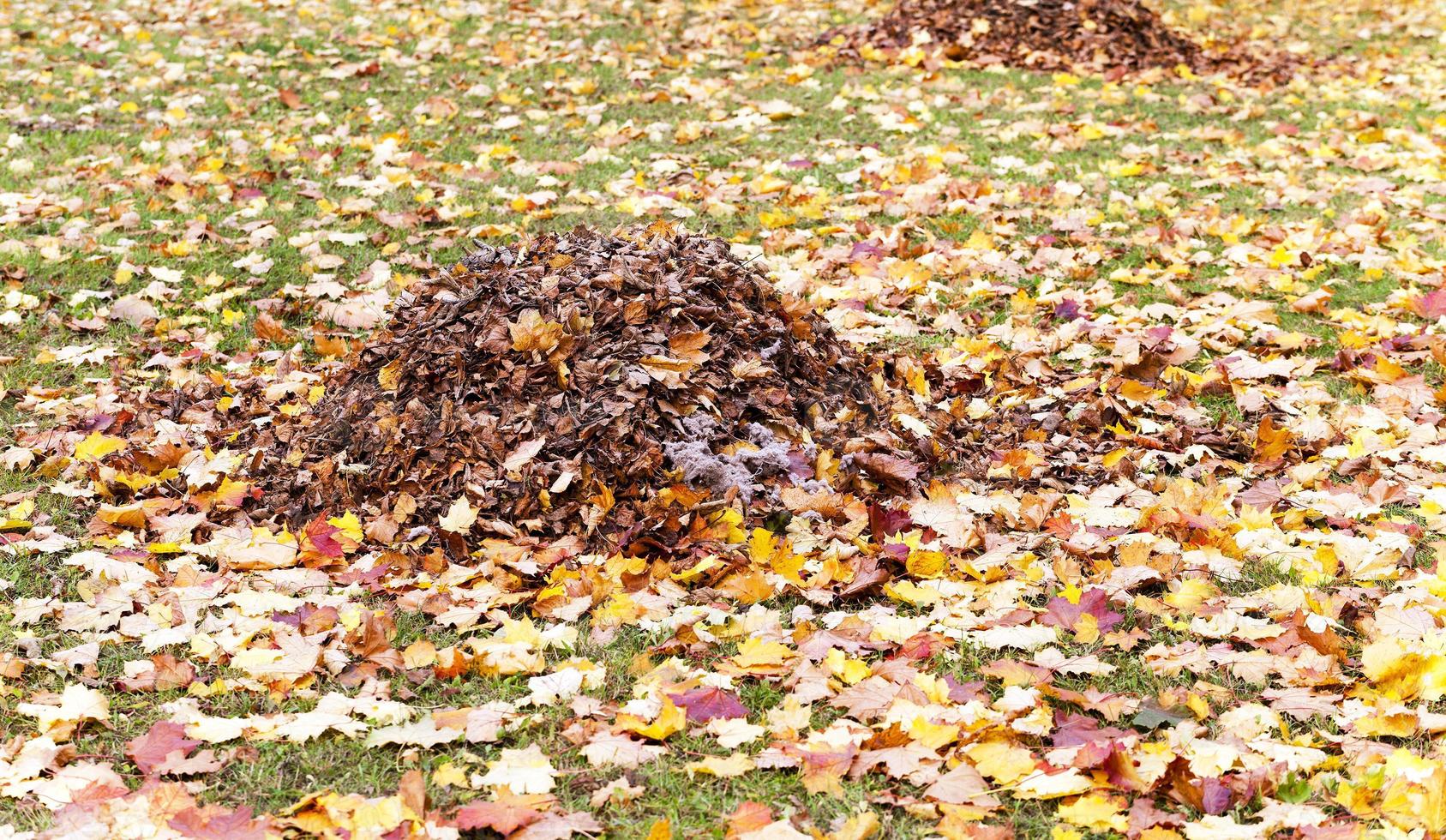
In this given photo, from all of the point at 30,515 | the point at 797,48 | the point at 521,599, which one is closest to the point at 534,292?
the point at 521,599

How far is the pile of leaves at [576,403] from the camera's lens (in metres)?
4.36

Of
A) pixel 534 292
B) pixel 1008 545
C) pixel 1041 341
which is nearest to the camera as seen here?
pixel 1008 545

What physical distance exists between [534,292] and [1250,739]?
9.55 ft

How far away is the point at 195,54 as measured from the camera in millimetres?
10234

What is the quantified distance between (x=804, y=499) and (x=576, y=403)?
0.88m

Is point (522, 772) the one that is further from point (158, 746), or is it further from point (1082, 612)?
point (1082, 612)

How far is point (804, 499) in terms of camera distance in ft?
14.5

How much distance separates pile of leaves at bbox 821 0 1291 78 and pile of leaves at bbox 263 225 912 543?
6061 mm

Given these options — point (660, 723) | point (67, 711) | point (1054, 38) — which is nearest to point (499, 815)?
point (660, 723)

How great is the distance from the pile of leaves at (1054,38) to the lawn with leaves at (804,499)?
0.63 m

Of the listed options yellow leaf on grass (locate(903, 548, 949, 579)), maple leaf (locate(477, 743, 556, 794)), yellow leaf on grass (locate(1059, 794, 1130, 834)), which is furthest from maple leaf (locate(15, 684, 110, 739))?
yellow leaf on grass (locate(1059, 794, 1130, 834))

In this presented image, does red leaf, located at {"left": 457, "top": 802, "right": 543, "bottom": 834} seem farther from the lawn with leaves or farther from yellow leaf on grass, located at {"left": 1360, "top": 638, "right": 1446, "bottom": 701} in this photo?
yellow leaf on grass, located at {"left": 1360, "top": 638, "right": 1446, "bottom": 701}

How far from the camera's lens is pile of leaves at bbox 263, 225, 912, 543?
436 centimetres

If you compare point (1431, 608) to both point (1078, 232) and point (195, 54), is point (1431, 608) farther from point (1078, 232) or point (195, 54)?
point (195, 54)
